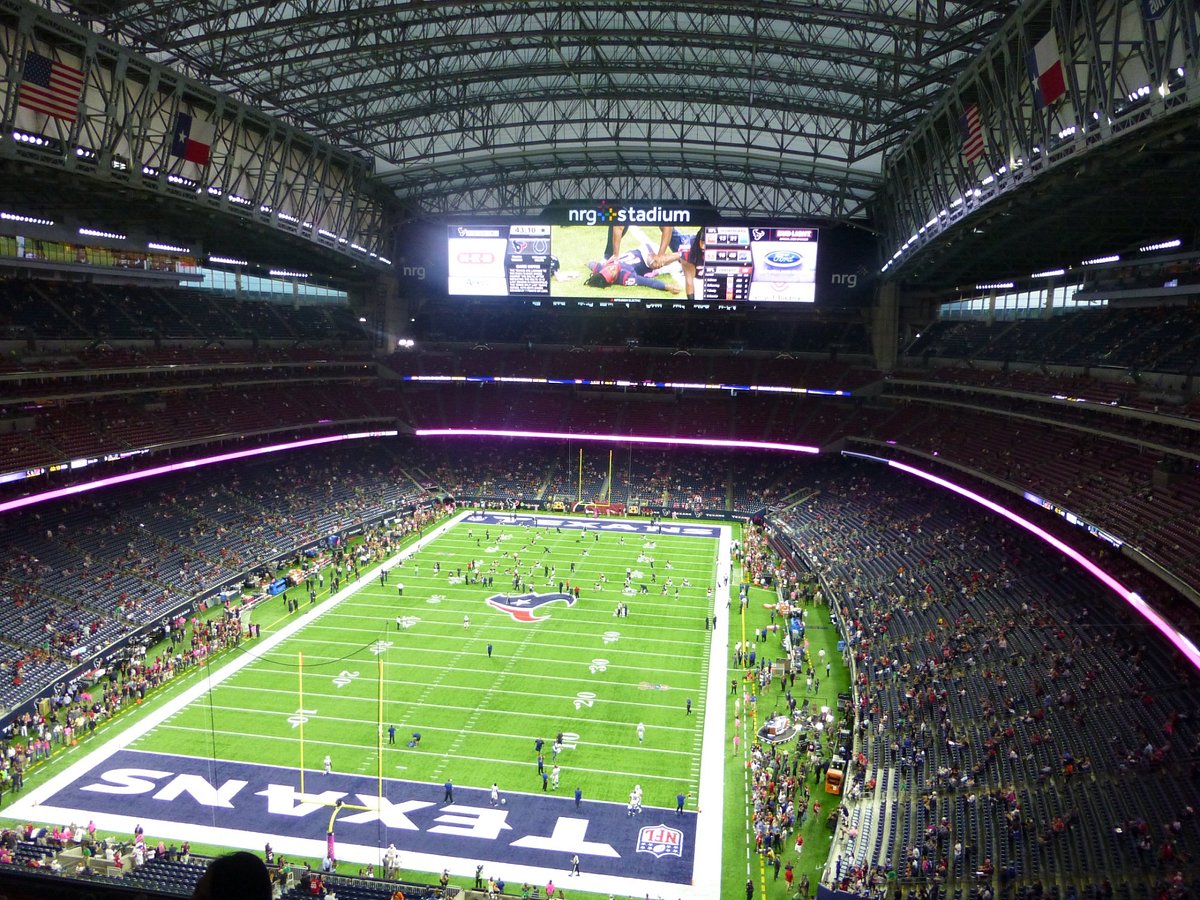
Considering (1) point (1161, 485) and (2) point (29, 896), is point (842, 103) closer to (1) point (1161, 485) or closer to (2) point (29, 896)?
(1) point (1161, 485)

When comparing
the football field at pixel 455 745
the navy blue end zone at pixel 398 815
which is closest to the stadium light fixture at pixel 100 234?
the football field at pixel 455 745

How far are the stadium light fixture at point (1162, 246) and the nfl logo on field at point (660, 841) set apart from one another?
31489 millimetres

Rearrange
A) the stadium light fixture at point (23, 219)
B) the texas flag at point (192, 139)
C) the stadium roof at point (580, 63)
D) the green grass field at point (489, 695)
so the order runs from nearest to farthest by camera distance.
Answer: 1. the green grass field at point (489, 695)
2. the stadium roof at point (580, 63)
3. the texas flag at point (192, 139)
4. the stadium light fixture at point (23, 219)

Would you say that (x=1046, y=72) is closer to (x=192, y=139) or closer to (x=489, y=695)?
(x=489, y=695)

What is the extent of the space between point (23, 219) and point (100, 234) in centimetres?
526

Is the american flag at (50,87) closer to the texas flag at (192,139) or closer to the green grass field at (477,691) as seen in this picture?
the texas flag at (192,139)

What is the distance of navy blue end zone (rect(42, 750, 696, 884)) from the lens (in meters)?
22.0

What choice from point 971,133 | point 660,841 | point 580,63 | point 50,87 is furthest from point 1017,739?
point 50,87

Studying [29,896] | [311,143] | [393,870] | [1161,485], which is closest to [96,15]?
[311,143]

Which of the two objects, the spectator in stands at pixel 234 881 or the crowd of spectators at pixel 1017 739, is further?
the crowd of spectators at pixel 1017 739

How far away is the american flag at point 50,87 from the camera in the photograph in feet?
90.1

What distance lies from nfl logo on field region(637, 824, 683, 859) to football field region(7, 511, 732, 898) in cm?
5

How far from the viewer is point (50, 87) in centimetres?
2825

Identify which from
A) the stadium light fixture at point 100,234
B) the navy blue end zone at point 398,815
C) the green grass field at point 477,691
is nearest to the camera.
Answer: the navy blue end zone at point 398,815
